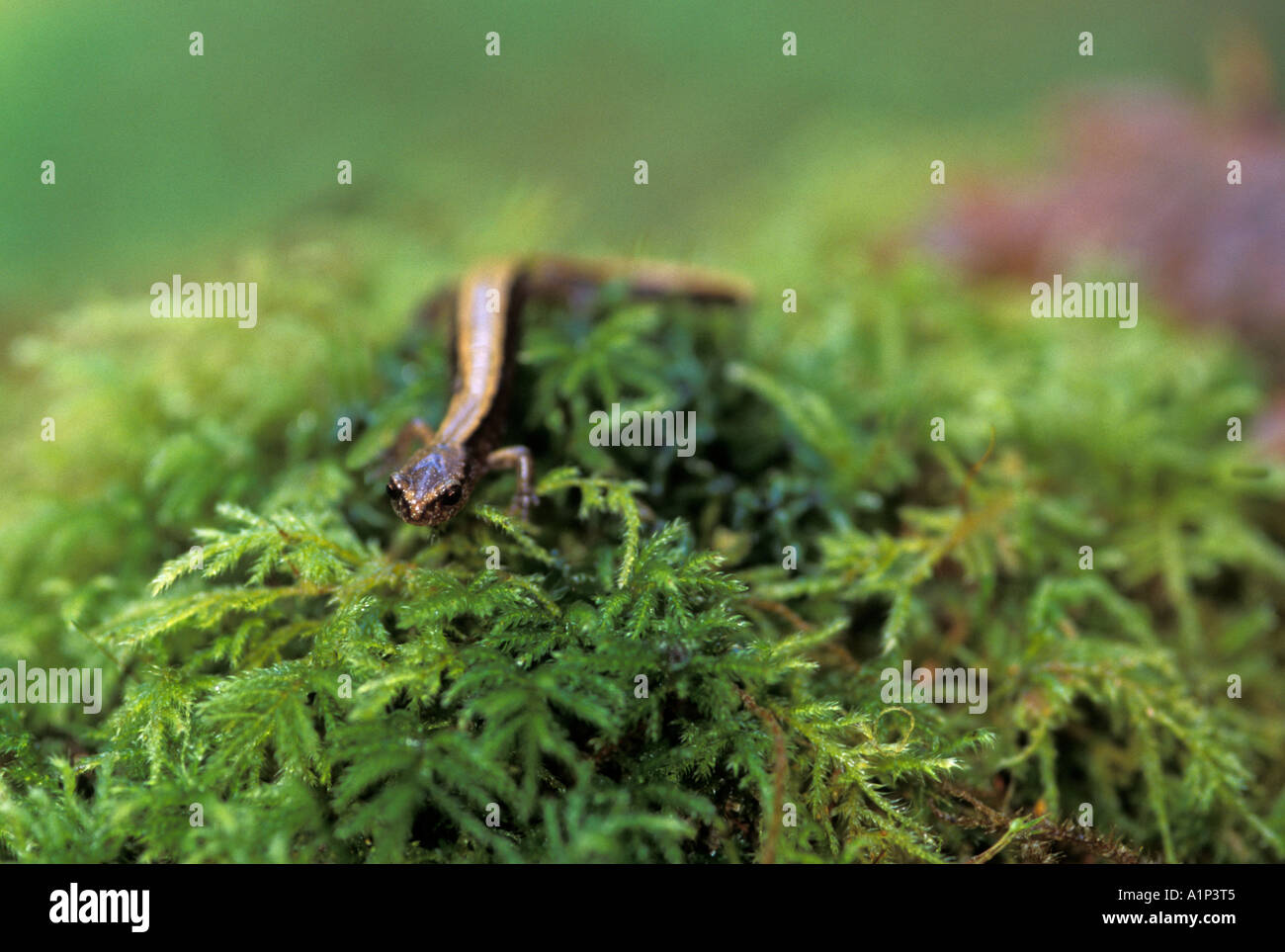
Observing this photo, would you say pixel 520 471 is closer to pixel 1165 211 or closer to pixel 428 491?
pixel 428 491

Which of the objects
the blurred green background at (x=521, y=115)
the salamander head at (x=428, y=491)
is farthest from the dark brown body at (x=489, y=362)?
the blurred green background at (x=521, y=115)

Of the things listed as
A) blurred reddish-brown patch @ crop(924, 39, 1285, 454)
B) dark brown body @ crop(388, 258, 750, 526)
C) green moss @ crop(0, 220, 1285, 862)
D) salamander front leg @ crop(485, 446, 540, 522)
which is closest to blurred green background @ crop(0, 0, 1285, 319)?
blurred reddish-brown patch @ crop(924, 39, 1285, 454)

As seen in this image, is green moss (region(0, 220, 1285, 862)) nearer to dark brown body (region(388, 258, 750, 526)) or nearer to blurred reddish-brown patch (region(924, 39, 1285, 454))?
dark brown body (region(388, 258, 750, 526))

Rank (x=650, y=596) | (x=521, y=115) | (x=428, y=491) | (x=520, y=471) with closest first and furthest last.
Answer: (x=650, y=596) < (x=428, y=491) < (x=520, y=471) < (x=521, y=115)

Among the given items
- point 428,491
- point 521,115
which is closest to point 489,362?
point 428,491
